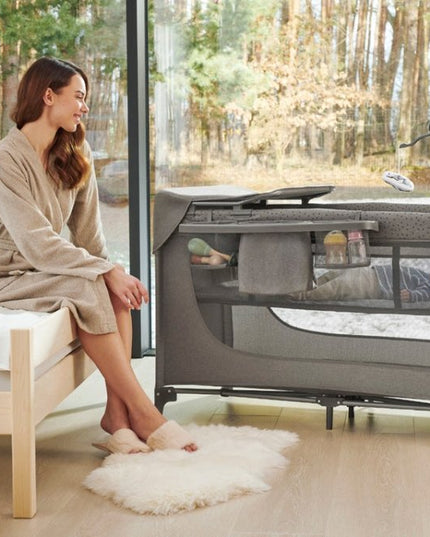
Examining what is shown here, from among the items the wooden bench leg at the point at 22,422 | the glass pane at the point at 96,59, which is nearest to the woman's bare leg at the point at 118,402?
the wooden bench leg at the point at 22,422

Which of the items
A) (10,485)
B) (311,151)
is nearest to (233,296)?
(10,485)

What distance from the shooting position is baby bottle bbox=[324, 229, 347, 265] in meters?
2.86

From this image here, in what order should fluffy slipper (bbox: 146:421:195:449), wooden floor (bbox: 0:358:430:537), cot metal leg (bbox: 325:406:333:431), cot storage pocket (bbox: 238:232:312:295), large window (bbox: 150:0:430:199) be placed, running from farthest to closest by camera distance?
large window (bbox: 150:0:430:199), cot metal leg (bbox: 325:406:333:431), cot storage pocket (bbox: 238:232:312:295), fluffy slipper (bbox: 146:421:195:449), wooden floor (bbox: 0:358:430:537)

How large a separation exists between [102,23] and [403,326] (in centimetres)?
189

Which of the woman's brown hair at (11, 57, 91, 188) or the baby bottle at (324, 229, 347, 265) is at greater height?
the woman's brown hair at (11, 57, 91, 188)

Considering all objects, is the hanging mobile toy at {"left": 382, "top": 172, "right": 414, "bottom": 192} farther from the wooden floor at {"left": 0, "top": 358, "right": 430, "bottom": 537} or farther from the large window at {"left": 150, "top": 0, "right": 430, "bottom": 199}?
the large window at {"left": 150, "top": 0, "right": 430, "bottom": 199}

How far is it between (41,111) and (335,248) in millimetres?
969

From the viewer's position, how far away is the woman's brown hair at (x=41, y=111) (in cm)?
297

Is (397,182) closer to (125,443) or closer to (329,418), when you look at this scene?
(329,418)

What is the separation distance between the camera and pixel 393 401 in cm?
295

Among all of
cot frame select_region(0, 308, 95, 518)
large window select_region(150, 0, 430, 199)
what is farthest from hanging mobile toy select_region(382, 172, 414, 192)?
cot frame select_region(0, 308, 95, 518)

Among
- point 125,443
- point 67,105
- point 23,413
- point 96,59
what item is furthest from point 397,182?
point 96,59

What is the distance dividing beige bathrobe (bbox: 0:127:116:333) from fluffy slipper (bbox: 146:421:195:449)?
308 millimetres

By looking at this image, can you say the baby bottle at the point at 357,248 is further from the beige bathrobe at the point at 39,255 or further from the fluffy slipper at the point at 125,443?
the fluffy slipper at the point at 125,443
